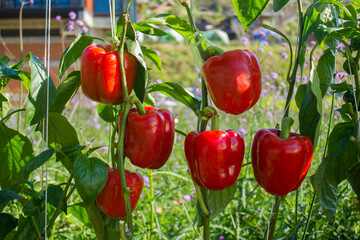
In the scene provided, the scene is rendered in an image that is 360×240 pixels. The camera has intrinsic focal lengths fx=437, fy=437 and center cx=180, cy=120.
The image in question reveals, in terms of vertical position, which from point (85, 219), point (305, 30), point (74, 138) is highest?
point (305, 30)

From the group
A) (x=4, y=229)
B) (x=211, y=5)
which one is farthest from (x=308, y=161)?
(x=211, y=5)

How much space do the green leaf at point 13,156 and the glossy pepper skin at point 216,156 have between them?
428mm

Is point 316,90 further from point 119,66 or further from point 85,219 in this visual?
point 85,219

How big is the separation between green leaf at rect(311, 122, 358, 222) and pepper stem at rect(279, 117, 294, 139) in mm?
163

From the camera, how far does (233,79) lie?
0.73 metres

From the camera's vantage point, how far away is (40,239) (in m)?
0.88

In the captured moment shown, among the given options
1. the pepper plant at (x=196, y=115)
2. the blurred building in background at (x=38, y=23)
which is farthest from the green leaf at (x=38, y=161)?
the blurred building in background at (x=38, y=23)

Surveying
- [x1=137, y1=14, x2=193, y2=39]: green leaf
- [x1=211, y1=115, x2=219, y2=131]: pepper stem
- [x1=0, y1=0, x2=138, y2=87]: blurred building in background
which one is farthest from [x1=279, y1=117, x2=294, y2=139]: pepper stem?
[x1=0, y1=0, x2=138, y2=87]: blurred building in background

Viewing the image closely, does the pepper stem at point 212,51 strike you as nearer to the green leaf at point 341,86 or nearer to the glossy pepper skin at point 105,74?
the glossy pepper skin at point 105,74

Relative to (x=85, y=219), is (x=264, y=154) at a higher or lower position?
higher

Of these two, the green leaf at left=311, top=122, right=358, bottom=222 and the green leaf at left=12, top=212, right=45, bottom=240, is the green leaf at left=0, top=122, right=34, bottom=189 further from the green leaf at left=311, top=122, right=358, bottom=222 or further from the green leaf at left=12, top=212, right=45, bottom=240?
the green leaf at left=311, top=122, right=358, bottom=222

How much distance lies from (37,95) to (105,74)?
0.14 metres

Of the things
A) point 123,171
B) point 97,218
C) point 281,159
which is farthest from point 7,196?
point 281,159

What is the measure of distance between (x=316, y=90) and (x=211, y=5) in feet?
50.7
